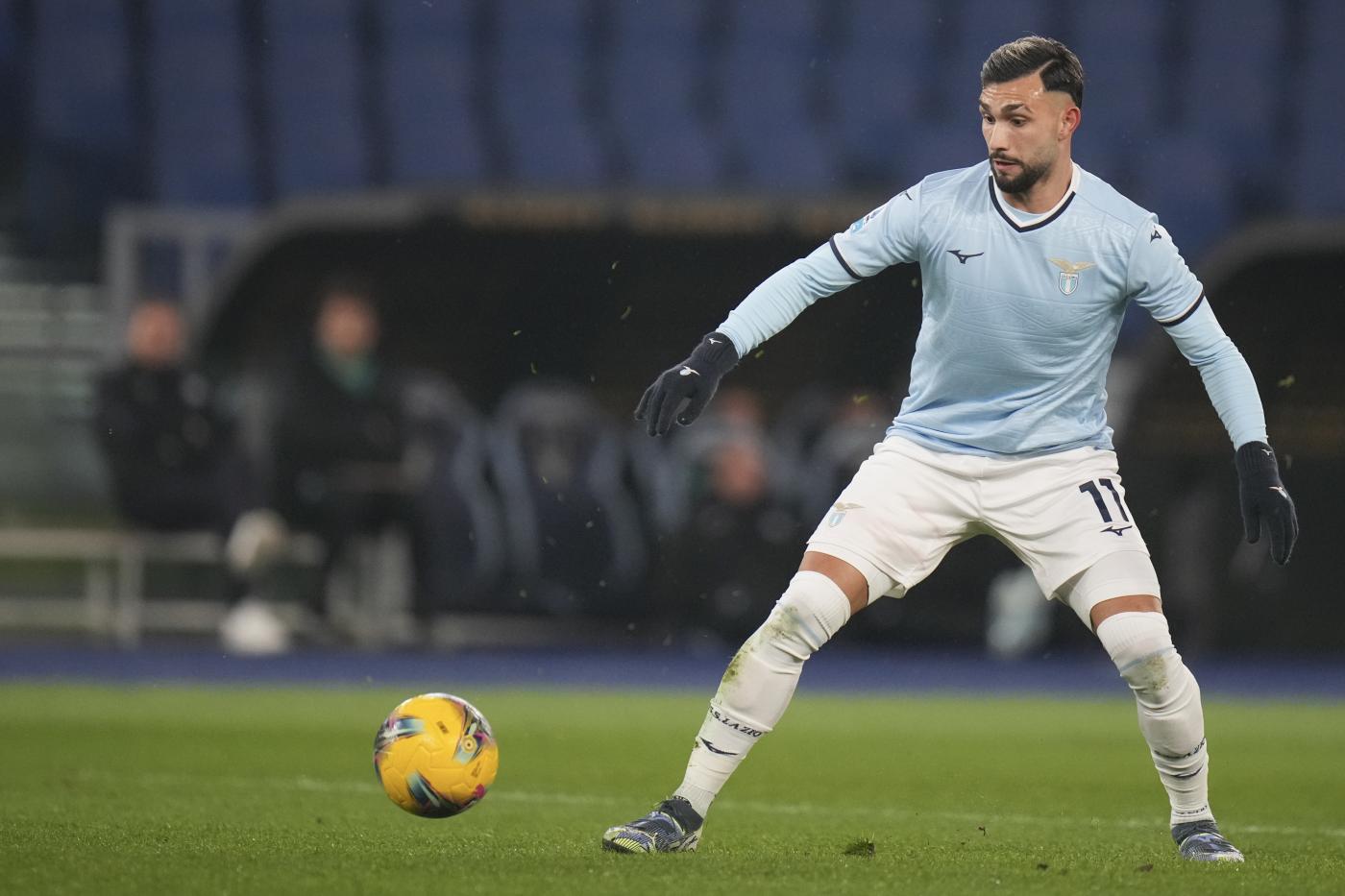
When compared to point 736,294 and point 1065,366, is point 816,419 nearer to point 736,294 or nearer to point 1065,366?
point 736,294

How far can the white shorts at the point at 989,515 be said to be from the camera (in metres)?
4.91

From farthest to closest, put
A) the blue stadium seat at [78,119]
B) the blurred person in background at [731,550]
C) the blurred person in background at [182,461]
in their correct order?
Answer: the blue stadium seat at [78,119]
the blurred person in background at [731,550]
the blurred person in background at [182,461]

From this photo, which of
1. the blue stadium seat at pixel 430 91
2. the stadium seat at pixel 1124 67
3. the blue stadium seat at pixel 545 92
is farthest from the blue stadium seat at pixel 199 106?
the stadium seat at pixel 1124 67

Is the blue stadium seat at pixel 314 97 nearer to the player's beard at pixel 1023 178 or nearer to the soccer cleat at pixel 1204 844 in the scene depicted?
the player's beard at pixel 1023 178

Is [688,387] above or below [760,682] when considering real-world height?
above

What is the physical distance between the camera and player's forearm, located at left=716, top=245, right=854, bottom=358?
16.0 ft

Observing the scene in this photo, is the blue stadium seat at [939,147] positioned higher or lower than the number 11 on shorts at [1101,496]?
higher

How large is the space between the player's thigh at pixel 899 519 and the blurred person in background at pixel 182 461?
7239 millimetres

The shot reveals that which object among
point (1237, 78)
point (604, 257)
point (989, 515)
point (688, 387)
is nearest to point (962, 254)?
point (989, 515)

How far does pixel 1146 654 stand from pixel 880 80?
39.5ft

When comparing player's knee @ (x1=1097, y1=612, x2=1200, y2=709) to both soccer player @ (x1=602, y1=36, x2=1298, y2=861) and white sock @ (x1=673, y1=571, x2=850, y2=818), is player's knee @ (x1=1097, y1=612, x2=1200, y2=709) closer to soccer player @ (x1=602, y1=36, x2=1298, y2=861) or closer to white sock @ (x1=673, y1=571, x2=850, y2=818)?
soccer player @ (x1=602, y1=36, x2=1298, y2=861)

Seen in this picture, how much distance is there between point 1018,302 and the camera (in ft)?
16.1

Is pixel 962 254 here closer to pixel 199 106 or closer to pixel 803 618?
pixel 803 618

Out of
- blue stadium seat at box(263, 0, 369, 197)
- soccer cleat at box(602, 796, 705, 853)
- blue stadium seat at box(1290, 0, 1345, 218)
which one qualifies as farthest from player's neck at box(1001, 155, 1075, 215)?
blue stadium seat at box(263, 0, 369, 197)
